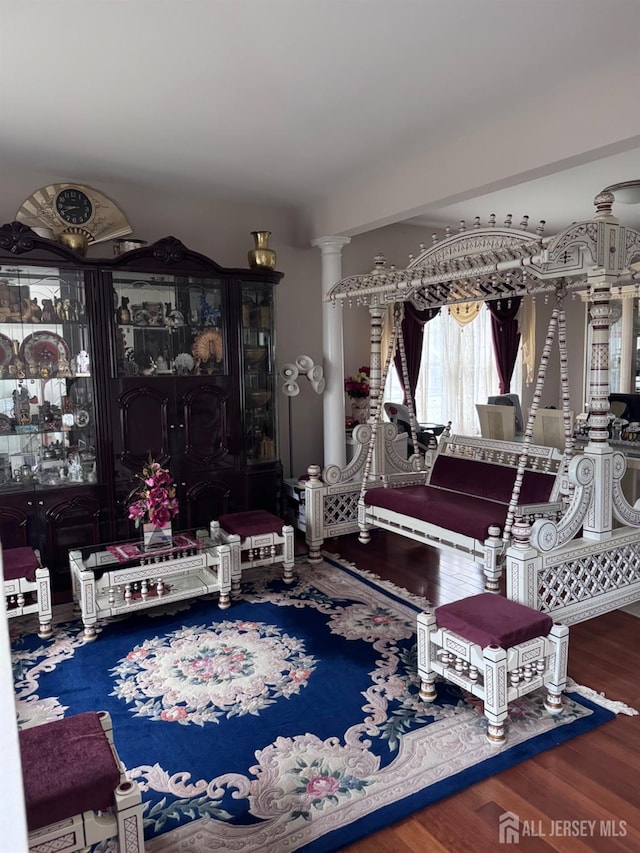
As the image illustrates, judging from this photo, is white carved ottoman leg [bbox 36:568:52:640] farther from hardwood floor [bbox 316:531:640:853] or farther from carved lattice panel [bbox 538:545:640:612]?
carved lattice panel [bbox 538:545:640:612]

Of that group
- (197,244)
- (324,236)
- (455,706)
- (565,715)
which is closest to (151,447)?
(197,244)

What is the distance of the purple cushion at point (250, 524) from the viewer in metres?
4.22

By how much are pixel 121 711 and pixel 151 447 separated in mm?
2222

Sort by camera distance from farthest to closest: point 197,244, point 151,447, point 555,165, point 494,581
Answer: point 197,244 → point 151,447 → point 494,581 → point 555,165

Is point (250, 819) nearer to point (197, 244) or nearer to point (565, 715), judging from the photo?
point (565, 715)

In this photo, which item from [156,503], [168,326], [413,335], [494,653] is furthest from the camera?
[413,335]

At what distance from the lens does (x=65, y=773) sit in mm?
1678

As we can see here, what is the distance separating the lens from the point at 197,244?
532 centimetres

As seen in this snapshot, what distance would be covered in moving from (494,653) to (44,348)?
3583mm

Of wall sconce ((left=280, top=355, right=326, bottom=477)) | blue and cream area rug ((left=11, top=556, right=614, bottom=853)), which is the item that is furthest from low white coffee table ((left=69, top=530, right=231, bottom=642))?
wall sconce ((left=280, top=355, right=326, bottom=477))

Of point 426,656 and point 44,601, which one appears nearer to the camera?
point 426,656

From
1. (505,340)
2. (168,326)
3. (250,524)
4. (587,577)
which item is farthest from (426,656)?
(505,340)

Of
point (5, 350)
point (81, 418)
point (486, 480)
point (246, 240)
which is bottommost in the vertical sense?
point (486, 480)

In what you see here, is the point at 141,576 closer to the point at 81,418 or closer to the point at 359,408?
the point at 81,418
